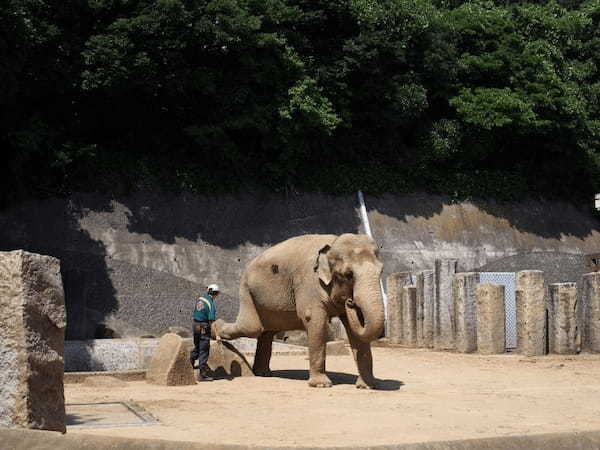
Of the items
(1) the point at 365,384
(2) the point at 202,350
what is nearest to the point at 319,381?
(1) the point at 365,384

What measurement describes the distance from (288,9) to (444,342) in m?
18.6

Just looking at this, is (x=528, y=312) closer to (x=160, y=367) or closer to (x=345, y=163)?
(x=160, y=367)

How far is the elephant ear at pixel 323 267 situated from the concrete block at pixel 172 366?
8.77 feet

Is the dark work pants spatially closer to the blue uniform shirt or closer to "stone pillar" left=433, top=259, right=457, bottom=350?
the blue uniform shirt

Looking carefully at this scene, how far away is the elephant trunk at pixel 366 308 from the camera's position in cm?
1381

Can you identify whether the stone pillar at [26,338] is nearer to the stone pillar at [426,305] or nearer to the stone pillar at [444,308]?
the stone pillar at [444,308]

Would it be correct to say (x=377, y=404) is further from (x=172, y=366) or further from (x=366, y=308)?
(x=172, y=366)

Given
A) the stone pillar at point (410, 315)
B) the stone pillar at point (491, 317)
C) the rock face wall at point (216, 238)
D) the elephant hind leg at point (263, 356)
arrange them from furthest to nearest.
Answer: the rock face wall at point (216, 238), the stone pillar at point (410, 315), the stone pillar at point (491, 317), the elephant hind leg at point (263, 356)

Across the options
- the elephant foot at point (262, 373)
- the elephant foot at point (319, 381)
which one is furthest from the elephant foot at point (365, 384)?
the elephant foot at point (262, 373)

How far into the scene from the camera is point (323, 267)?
49.3 feet

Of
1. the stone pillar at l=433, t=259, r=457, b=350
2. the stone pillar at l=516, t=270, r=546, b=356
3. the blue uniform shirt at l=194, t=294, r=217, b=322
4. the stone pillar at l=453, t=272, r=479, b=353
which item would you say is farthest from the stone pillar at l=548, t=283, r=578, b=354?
the blue uniform shirt at l=194, t=294, r=217, b=322

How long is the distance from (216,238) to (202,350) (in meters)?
19.1

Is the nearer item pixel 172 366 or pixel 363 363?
pixel 363 363

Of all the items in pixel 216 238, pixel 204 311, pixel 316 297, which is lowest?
pixel 204 311
